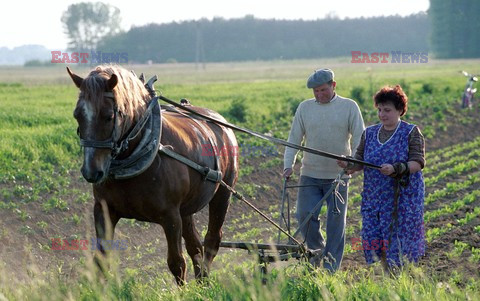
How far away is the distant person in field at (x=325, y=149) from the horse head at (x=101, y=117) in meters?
2.29

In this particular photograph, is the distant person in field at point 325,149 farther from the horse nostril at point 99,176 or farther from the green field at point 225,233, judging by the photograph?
the horse nostril at point 99,176

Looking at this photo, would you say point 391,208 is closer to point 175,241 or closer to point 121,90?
point 175,241

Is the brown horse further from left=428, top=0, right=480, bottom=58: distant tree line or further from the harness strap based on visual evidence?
left=428, top=0, right=480, bottom=58: distant tree line

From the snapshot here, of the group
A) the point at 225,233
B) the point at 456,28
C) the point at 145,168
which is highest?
the point at 145,168

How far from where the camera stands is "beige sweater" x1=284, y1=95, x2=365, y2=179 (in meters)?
7.13

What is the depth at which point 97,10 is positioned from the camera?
104438mm

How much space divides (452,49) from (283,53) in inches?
1121

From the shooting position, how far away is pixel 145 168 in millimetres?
5469

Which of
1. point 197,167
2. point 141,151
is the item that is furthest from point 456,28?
point 141,151

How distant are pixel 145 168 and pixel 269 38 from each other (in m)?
109

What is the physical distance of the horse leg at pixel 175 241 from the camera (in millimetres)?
5746

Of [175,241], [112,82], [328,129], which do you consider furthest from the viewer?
[328,129]

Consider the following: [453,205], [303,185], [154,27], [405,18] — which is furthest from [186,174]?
[405,18]

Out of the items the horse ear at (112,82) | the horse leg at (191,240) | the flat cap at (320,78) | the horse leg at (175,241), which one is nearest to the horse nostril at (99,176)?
the horse ear at (112,82)
